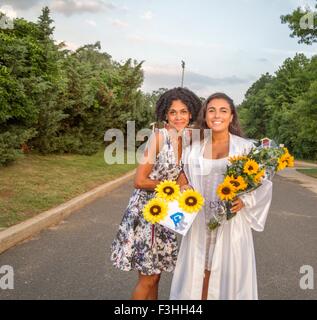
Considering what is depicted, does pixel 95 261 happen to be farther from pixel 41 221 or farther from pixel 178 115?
pixel 178 115

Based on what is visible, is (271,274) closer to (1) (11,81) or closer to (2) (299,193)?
(1) (11,81)

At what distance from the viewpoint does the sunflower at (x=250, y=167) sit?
295 cm

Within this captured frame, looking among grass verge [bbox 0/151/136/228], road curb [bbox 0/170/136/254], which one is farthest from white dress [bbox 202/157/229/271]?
grass verge [bbox 0/151/136/228]

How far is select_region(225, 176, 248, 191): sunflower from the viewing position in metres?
2.94

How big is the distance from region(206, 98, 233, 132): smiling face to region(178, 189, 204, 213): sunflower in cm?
59

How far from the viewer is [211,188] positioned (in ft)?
10.7

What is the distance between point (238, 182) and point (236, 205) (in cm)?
18

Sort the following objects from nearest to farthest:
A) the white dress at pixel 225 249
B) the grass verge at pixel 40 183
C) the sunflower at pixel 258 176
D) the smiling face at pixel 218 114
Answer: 1. the sunflower at pixel 258 176
2. the white dress at pixel 225 249
3. the smiling face at pixel 218 114
4. the grass verge at pixel 40 183

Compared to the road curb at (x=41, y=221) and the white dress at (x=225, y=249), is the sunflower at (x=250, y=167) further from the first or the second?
the road curb at (x=41, y=221)

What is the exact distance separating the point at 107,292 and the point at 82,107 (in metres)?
15.4

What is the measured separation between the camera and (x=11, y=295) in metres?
4.05

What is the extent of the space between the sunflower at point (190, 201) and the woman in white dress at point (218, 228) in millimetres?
160

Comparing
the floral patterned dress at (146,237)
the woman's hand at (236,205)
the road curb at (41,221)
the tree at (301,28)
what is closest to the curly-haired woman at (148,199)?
the floral patterned dress at (146,237)
